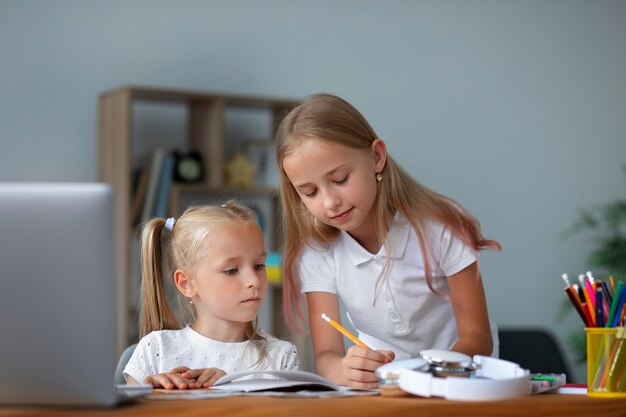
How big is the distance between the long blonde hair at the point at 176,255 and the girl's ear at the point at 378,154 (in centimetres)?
26

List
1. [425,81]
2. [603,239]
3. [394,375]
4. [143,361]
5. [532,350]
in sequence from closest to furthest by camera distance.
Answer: [394,375] < [143,361] < [532,350] < [425,81] < [603,239]

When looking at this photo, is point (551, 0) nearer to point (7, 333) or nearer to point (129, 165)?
point (129, 165)

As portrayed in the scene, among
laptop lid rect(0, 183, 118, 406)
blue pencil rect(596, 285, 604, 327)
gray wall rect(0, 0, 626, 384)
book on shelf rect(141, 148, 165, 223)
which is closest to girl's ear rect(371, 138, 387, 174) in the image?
blue pencil rect(596, 285, 604, 327)

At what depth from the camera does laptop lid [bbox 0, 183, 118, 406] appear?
3.05 ft

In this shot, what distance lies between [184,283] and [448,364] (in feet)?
2.45

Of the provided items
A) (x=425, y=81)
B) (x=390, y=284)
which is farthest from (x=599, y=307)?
(x=425, y=81)

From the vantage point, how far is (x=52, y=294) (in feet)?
3.07

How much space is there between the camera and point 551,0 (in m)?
4.91

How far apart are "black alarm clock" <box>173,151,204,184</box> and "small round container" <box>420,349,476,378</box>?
278 cm

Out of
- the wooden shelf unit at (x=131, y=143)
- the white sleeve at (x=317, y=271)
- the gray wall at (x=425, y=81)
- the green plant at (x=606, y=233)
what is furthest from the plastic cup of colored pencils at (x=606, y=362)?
the green plant at (x=606, y=233)

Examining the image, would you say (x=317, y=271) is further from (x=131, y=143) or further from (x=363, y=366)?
(x=131, y=143)

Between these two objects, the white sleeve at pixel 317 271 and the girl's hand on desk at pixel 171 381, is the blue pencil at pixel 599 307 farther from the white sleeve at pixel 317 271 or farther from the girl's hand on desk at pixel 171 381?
the white sleeve at pixel 317 271

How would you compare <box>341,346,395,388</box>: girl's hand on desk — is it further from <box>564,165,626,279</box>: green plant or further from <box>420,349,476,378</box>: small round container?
<box>564,165,626,279</box>: green plant

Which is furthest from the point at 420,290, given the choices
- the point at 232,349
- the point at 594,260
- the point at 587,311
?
the point at 594,260
